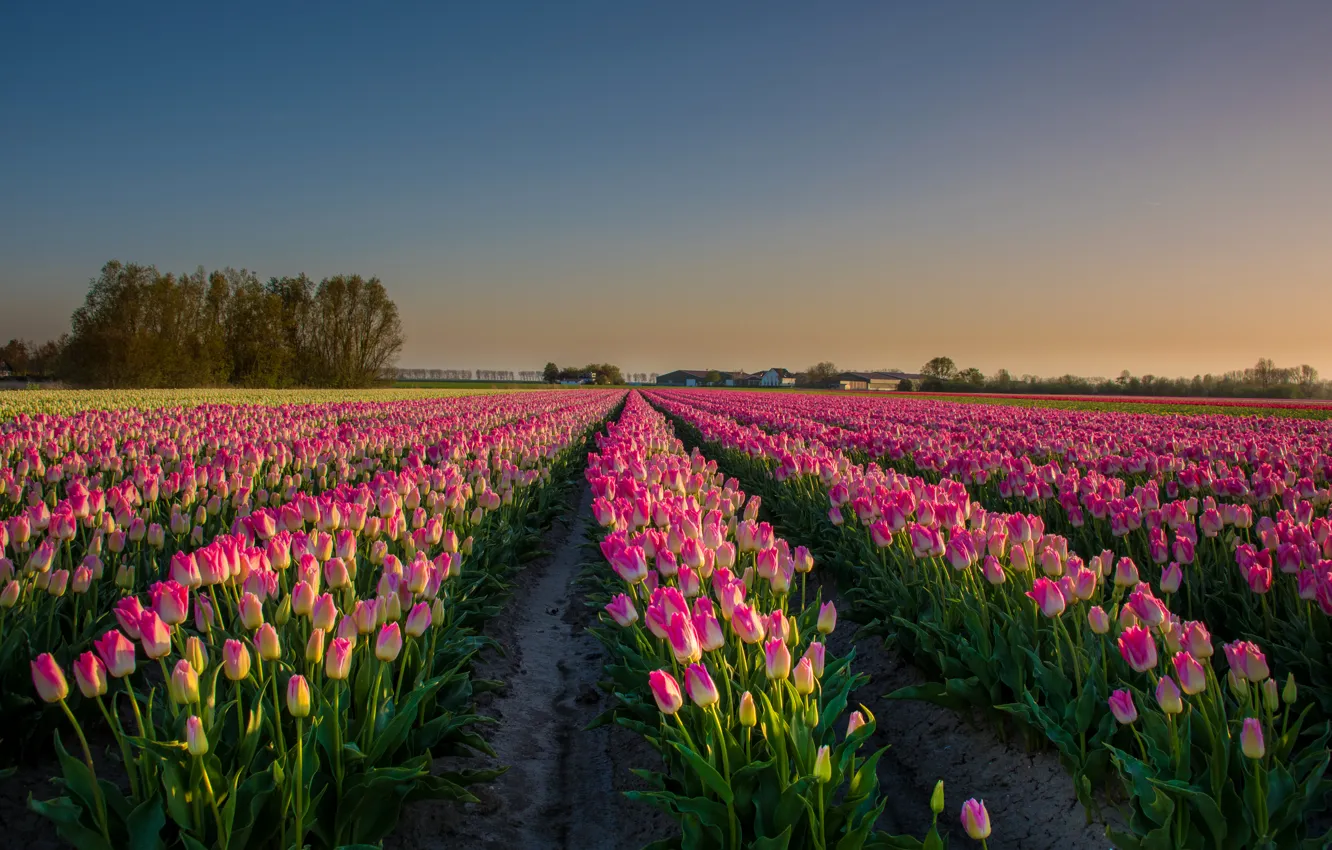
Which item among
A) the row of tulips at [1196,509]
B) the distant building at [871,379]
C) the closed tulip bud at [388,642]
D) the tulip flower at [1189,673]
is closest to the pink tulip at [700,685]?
the closed tulip bud at [388,642]

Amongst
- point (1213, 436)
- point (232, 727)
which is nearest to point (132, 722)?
point (232, 727)

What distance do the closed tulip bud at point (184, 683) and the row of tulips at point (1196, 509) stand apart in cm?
349

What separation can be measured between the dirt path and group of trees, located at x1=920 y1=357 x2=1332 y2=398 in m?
67.8

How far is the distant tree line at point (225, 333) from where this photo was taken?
4825 centimetres

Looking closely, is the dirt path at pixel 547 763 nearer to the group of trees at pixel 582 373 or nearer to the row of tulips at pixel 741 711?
the row of tulips at pixel 741 711

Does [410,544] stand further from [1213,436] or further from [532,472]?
[1213,436]

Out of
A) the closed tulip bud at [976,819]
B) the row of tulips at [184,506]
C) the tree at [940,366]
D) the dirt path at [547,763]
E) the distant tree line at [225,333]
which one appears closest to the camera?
the closed tulip bud at [976,819]

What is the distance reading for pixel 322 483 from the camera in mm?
7117

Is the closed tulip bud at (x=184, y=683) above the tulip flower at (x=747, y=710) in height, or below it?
above

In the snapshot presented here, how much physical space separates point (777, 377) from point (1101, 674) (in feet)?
457

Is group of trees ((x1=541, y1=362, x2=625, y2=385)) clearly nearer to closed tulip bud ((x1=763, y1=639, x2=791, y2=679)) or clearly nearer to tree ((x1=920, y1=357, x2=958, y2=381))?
tree ((x1=920, y1=357, x2=958, y2=381))

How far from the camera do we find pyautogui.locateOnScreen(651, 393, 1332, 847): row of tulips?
90.7 inches

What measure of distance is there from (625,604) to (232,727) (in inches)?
55.7

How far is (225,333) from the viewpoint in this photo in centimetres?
5619
